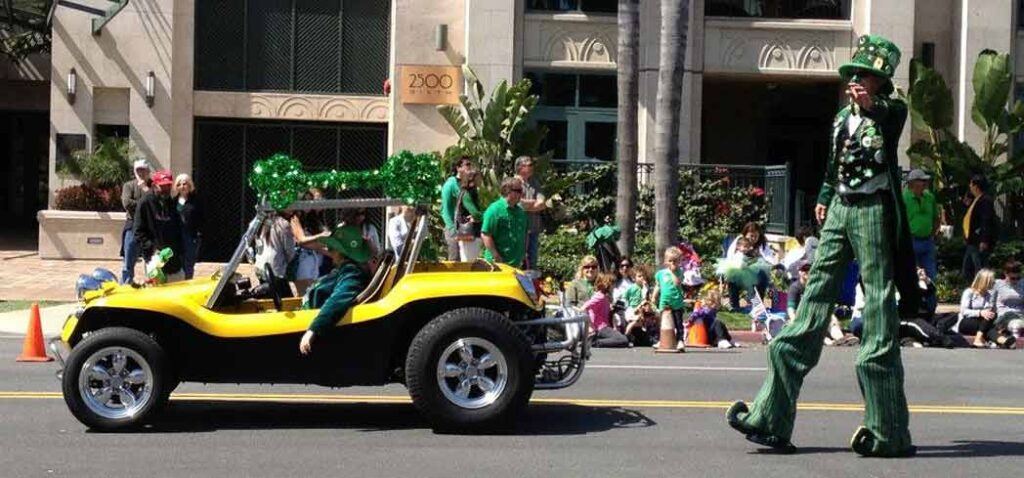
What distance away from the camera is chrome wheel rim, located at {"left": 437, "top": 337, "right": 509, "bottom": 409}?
29.2ft

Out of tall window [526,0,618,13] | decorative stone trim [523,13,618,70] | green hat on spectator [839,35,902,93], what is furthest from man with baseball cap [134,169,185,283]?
tall window [526,0,618,13]

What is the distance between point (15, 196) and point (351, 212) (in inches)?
1040

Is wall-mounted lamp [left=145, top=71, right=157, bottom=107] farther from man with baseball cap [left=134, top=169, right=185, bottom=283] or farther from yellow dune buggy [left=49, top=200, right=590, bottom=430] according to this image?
yellow dune buggy [left=49, top=200, right=590, bottom=430]

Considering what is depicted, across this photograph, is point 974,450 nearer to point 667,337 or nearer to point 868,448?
point 868,448

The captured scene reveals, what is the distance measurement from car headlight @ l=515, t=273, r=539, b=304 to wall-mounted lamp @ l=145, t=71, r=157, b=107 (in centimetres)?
1730

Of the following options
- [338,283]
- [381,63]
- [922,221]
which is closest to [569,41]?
[381,63]

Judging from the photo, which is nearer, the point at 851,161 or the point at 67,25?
the point at 851,161

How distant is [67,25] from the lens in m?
25.3

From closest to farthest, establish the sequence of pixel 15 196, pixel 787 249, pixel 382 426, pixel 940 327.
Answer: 1. pixel 382 426
2. pixel 940 327
3. pixel 787 249
4. pixel 15 196

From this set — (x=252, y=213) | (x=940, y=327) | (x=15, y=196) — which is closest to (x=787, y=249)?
(x=940, y=327)

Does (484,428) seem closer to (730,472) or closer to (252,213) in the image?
(730,472)

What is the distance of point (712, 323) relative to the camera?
52.0 feet

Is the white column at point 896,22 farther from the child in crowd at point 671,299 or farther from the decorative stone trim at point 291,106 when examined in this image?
the child in crowd at point 671,299

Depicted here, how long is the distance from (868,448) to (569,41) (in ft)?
58.5
